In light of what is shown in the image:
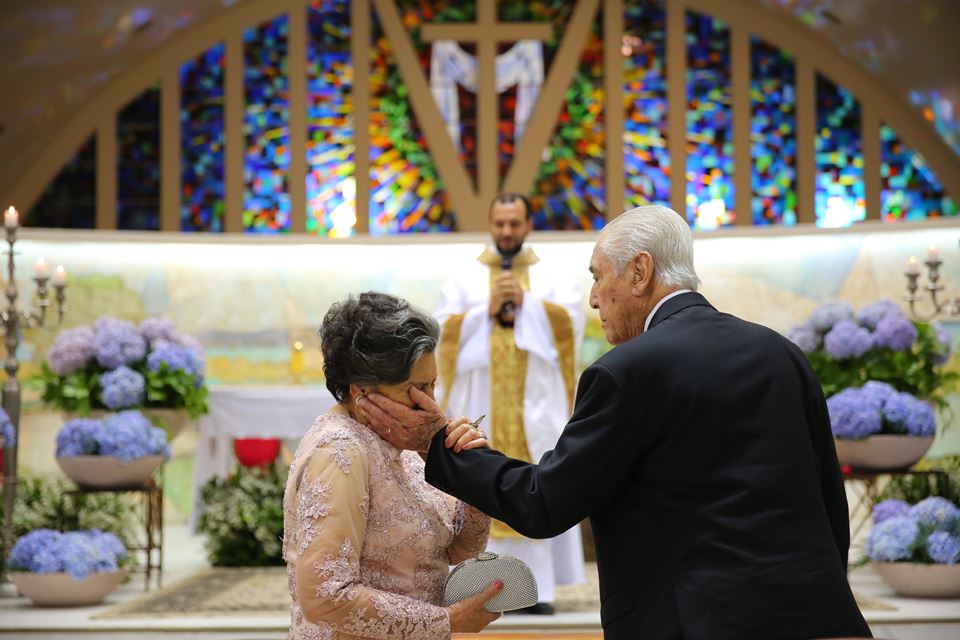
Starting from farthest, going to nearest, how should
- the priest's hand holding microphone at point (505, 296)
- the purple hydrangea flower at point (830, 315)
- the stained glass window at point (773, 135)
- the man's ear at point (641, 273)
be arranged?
the stained glass window at point (773, 135), the purple hydrangea flower at point (830, 315), the priest's hand holding microphone at point (505, 296), the man's ear at point (641, 273)

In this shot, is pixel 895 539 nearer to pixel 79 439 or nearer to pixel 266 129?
pixel 79 439

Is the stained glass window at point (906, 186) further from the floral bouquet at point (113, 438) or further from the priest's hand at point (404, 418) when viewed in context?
the priest's hand at point (404, 418)

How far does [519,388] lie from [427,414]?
12.2 feet

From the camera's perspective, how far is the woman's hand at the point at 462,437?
8.66 ft

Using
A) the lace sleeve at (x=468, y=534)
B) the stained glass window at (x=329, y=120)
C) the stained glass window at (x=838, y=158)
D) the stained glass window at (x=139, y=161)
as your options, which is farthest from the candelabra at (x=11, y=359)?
the stained glass window at (x=838, y=158)

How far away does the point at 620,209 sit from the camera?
11242 millimetres

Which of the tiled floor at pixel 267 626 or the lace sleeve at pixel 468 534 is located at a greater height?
the lace sleeve at pixel 468 534

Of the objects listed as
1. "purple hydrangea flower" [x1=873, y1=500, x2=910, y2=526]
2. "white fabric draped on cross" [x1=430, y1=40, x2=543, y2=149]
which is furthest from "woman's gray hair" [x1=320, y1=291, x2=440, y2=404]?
"white fabric draped on cross" [x1=430, y1=40, x2=543, y2=149]

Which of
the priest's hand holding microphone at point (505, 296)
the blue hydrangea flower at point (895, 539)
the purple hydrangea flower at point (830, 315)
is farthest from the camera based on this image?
the purple hydrangea flower at point (830, 315)

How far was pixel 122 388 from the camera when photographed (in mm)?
6680

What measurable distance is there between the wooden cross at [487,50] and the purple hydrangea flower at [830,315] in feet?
16.5

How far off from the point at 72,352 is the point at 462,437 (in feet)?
15.3

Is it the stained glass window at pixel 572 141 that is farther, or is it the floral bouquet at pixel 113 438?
the stained glass window at pixel 572 141

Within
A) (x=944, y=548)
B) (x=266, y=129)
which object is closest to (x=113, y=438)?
(x=944, y=548)
